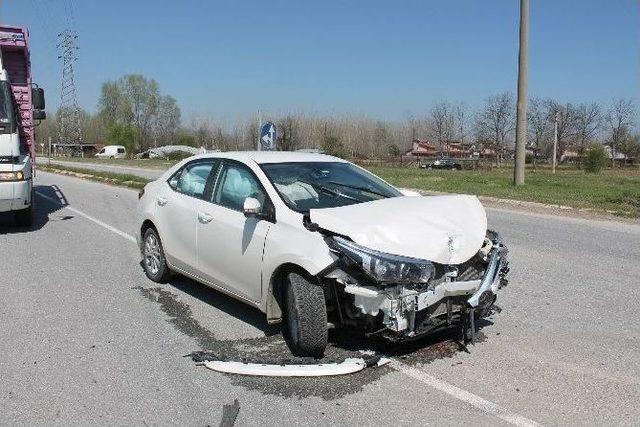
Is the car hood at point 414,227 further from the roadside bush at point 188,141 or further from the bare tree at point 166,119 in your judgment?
the bare tree at point 166,119

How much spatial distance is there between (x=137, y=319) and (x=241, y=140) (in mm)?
72048

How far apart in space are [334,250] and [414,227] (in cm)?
62

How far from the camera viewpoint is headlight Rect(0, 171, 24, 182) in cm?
1035

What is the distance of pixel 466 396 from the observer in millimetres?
3990

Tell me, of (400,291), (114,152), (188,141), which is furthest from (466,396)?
(114,152)

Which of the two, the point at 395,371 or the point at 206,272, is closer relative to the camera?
the point at 395,371

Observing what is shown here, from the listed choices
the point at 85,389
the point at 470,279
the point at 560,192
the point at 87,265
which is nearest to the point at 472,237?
the point at 470,279

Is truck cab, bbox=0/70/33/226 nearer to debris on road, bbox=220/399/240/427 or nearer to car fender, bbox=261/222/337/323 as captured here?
car fender, bbox=261/222/337/323

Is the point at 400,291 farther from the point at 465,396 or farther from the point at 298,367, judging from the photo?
the point at 298,367

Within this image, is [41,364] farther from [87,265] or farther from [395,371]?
[87,265]

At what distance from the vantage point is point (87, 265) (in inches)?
325

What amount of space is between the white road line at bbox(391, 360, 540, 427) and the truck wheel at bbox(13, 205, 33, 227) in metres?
9.26

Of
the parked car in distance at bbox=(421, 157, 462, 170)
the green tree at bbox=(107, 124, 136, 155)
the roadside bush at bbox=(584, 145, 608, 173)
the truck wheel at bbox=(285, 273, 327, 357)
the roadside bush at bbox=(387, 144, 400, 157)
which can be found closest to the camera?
the truck wheel at bbox=(285, 273, 327, 357)

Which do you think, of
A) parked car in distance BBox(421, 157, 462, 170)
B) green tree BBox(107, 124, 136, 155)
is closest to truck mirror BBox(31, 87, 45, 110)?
parked car in distance BBox(421, 157, 462, 170)
